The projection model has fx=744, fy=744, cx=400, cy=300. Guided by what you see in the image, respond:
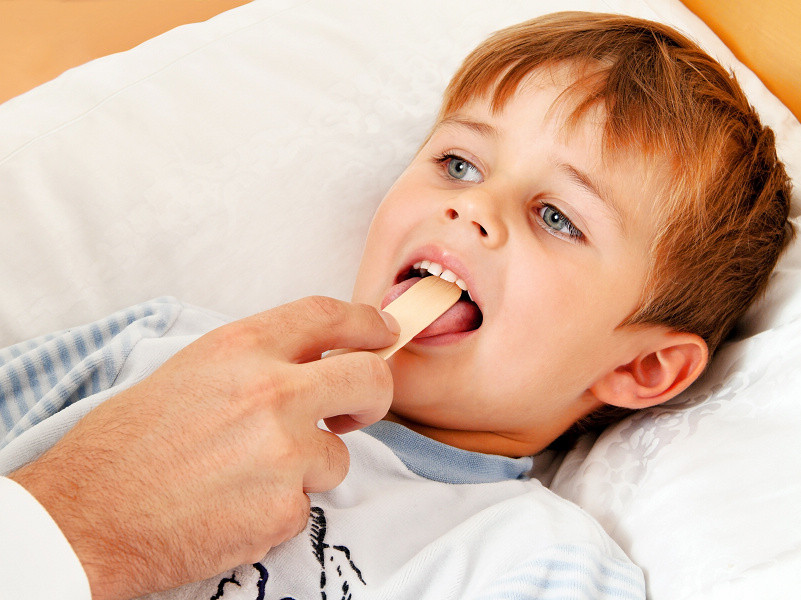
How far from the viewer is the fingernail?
82 centimetres

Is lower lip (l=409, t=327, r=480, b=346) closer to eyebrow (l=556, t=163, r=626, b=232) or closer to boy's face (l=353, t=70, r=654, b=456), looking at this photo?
boy's face (l=353, t=70, r=654, b=456)

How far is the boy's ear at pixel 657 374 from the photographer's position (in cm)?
99

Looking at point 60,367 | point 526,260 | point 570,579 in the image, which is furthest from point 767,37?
point 60,367

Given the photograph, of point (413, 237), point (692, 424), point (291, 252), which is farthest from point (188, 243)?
point (692, 424)

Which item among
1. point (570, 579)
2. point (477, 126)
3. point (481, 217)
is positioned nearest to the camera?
point (570, 579)

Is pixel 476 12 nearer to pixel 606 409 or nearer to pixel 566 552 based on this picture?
pixel 606 409

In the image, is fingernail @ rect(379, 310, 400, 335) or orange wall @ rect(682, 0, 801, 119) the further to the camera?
orange wall @ rect(682, 0, 801, 119)

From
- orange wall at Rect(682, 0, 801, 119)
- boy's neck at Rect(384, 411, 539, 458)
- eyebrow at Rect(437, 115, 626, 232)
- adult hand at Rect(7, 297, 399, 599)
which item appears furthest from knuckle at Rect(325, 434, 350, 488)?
orange wall at Rect(682, 0, 801, 119)

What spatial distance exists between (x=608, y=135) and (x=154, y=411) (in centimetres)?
62

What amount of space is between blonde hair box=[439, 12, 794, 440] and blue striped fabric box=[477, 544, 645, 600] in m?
0.31

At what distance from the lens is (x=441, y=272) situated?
0.92m

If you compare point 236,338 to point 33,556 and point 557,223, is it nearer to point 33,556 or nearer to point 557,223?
point 33,556

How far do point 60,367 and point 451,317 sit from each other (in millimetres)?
518

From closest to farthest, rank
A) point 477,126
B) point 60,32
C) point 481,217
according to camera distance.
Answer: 1. point 481,217
2. point 477,126
3. point 60,32
